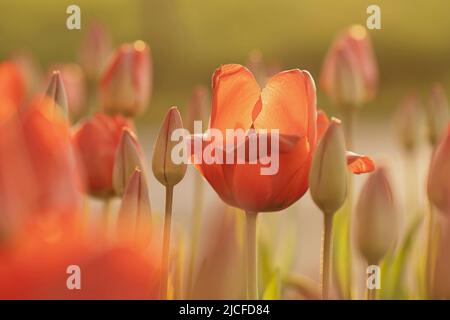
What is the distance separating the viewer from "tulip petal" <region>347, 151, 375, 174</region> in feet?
1.39

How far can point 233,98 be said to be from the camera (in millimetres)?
423

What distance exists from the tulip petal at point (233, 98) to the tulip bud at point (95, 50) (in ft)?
1.29

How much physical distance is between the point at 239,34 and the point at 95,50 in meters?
2.30

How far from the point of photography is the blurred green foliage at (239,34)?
9.01ft

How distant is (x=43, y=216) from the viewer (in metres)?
0.24

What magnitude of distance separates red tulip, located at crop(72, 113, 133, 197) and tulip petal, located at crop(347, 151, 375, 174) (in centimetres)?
16

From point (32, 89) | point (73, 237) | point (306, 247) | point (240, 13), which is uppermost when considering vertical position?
point (240, 13)

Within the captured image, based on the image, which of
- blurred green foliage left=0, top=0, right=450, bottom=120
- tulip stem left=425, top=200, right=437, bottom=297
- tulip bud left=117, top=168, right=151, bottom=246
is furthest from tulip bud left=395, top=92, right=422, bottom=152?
blurred green foliage left=0, top=0, right=450, bottom=120

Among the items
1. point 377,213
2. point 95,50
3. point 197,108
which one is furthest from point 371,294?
point 95,50

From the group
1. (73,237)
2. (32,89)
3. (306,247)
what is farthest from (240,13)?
(73,237)

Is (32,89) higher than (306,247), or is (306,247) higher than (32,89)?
(32,89)

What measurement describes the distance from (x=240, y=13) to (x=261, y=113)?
9.48 ft

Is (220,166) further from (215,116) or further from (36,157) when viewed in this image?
(36,157)

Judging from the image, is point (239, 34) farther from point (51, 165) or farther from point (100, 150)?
point (51, 165)
